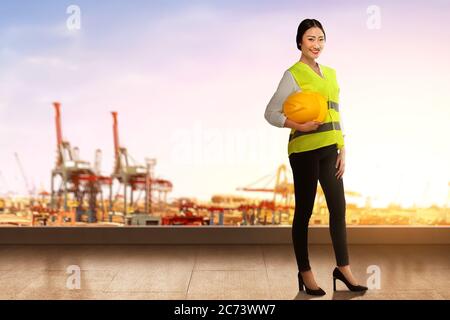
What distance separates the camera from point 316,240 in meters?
5.86

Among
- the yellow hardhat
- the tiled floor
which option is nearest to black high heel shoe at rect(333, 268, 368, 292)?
the tiled floor

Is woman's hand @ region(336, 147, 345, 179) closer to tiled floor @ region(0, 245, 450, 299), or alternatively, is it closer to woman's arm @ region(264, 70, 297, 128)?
woman's arm @ region(264, 70, 297, 128)

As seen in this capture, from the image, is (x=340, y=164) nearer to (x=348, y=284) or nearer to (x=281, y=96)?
(x=281, y=96)

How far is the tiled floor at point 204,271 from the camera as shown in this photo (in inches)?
137

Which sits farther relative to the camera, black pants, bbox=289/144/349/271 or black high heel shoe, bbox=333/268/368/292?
black high heel shoe, bbox=333/268/368/292

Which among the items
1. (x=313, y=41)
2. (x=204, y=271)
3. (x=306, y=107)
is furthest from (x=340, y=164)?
(x=204, y=271)

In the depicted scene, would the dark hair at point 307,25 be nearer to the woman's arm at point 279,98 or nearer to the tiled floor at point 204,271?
the woman's arm at point 279,98

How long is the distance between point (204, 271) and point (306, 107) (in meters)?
1.56

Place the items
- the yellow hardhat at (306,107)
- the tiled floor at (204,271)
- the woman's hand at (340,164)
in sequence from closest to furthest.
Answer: the yellow hardhat at (306,107) < the woman's hand at (340,164) < the tiled floor at (204,271)

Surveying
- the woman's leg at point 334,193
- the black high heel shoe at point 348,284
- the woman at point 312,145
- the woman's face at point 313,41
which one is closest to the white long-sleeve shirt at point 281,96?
the woman at point 312,145

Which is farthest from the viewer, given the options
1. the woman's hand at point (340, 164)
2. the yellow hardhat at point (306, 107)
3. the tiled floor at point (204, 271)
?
the tiled floor at point (204, 271)

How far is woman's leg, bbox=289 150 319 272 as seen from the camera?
323cm

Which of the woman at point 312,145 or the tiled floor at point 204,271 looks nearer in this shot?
the woman at point 312,145

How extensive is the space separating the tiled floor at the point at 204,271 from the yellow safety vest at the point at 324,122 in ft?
2.50
